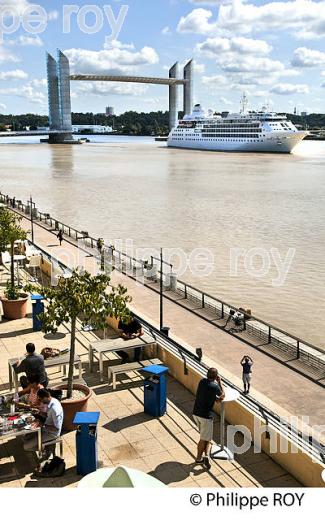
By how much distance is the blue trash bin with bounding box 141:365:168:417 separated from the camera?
649 cm

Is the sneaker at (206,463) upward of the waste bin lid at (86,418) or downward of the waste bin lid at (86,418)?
downward

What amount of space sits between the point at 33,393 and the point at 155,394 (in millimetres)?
1325

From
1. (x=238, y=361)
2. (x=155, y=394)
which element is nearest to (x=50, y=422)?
(x=155, y=394)

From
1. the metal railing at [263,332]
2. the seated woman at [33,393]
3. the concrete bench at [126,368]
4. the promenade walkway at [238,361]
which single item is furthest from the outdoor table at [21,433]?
the metal railing at [263,332]

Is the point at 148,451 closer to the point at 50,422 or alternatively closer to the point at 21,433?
the point at 50,422

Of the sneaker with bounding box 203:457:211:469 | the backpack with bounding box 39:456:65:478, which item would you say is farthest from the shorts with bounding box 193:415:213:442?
the backpack with bounding box 39:456:65:478

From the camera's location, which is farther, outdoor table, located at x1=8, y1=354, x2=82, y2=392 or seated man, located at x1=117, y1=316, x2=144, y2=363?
seated man, located at x1=117, y1=316, x2=144, y2=363

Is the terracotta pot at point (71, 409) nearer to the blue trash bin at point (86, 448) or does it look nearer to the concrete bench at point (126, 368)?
the blue trash bin at point (86, 448)

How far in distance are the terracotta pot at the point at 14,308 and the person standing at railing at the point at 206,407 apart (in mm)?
5418

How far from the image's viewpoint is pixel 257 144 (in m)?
117

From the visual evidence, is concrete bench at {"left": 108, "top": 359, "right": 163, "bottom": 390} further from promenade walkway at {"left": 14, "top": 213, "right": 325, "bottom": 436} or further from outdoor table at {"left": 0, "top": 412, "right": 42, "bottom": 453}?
outdoor table at {"left": 0, "top": 412, "right": 42, "bottom": 453}

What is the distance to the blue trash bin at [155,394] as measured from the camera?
21.3 feet

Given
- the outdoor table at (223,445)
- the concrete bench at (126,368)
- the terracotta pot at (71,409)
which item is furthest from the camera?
the concrete bench at (126,368)

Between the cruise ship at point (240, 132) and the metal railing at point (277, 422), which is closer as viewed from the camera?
the metal railing at point (277, 422)
